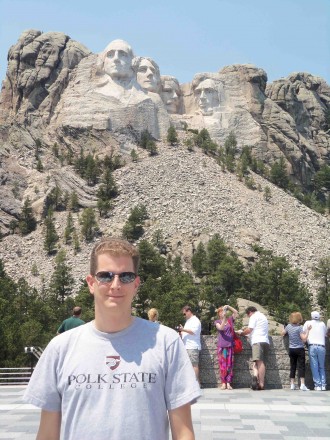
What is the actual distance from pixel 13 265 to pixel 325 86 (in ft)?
177

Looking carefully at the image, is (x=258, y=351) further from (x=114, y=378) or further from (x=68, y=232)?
(x=68, y=232)

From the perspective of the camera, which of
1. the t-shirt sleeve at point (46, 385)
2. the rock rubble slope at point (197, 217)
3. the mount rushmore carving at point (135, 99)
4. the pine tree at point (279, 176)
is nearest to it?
the t-shirt sleeve at point (46, 385)

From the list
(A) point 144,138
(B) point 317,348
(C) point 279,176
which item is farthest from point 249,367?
(C) point 279,176

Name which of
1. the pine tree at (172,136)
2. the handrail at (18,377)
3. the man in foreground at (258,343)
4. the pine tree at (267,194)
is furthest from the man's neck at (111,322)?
the pine tree at (172,136)

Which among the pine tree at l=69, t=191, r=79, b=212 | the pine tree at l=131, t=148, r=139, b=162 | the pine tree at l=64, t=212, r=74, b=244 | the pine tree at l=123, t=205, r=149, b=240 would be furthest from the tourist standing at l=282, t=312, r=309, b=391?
the pine tree at l=131, t=148, r=139, b=162

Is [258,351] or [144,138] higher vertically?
[144,138]

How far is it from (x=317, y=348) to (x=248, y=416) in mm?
3396

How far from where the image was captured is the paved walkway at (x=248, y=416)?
7.78 m

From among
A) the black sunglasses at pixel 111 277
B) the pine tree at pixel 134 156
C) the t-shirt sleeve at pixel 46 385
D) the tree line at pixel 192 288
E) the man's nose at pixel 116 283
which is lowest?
the t-shirt sleeve at pixel 46 385

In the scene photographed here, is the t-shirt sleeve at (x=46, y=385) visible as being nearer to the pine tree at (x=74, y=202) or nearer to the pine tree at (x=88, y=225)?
the pine tree at (x=88, y=225)

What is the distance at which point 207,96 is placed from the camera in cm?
7181

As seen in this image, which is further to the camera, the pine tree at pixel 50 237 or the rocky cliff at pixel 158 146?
the rocky cliff at pixel 158 146

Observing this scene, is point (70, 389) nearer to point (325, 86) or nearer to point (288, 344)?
point (288, 344)

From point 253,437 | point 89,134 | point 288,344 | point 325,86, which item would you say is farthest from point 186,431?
point 325,86
